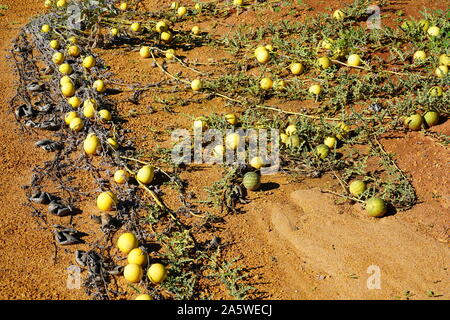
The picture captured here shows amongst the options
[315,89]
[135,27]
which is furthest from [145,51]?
[315,89]

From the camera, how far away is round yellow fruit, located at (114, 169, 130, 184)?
4.70 meters

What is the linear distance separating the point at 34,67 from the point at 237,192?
4.11m

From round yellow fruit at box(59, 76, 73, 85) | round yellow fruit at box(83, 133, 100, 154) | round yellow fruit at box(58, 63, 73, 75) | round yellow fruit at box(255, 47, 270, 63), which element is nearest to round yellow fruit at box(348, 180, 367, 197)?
round yellow fruit at box(255, 47, 270, 63)

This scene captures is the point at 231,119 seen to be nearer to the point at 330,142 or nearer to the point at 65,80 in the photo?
the point at 330,142

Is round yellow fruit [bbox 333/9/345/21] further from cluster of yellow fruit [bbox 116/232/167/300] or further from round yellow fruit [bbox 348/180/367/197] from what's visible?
cluster of yellow fruit [bbox 116/232/167/300]

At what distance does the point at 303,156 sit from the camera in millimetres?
5016

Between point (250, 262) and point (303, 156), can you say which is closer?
point (250, 262)

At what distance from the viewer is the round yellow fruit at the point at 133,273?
149 inches

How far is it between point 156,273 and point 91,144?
1974mm

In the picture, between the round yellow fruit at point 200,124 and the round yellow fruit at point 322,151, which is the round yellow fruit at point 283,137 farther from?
the round yellow fruit at point 200,124

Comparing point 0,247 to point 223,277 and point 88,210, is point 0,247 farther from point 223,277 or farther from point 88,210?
point 223,277

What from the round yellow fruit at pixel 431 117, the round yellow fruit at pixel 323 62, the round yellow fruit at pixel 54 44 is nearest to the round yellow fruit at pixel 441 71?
the round yellow fruit at pixel 431 117

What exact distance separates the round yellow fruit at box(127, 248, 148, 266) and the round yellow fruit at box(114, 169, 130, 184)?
1047 mm
